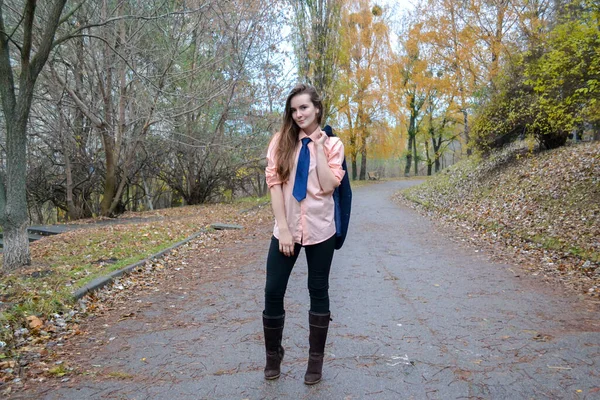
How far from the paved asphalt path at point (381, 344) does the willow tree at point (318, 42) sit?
Result: 14725mm

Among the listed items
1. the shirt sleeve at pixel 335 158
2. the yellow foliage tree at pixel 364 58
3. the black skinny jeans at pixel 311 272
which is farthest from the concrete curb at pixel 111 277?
the yellow foliage tree at pixel 364 58

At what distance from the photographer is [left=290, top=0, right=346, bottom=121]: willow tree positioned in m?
19.1

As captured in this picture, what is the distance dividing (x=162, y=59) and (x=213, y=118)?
494 cm

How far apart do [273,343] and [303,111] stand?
5.15ft

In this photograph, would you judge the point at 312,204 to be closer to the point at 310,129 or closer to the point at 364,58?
the point at 310,129

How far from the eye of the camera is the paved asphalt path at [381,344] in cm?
288

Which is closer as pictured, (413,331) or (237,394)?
(237,394)

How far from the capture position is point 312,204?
281cm

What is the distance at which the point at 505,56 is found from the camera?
42.1ft

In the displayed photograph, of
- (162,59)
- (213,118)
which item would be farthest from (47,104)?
(213,118)

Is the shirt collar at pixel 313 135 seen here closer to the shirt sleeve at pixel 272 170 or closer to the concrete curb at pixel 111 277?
the shirt sleeve at pixel 272 170

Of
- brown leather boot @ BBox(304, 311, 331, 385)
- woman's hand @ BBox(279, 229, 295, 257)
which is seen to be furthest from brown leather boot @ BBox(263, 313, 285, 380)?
woman's hand @ BBox(279, 229, 295, 257)

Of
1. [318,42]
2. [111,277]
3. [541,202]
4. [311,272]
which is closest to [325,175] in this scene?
[311,272]

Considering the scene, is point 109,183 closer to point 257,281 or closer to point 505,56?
point 257,281
